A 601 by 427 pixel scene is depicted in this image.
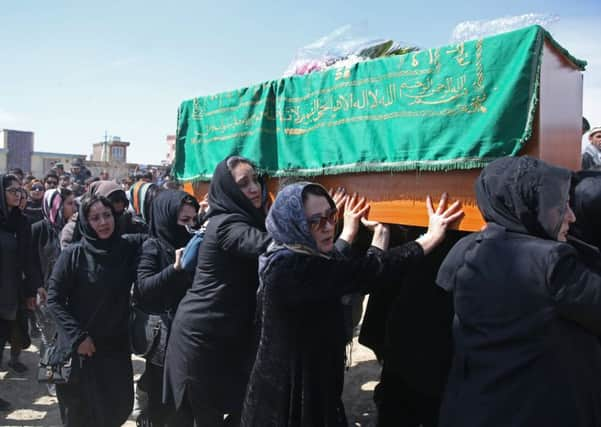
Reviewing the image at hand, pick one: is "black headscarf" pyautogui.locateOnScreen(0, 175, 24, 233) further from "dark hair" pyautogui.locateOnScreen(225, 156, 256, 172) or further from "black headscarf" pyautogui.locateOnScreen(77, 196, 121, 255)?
"dark hair" pyautogui.locateOnScreen(225, 156, 256, 172)

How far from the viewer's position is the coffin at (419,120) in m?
2.02

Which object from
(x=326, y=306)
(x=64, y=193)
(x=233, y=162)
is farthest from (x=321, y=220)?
(x=64, y=193)

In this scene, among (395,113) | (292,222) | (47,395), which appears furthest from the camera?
(47,395)

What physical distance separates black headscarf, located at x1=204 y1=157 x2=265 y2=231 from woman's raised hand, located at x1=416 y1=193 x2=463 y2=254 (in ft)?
2.83

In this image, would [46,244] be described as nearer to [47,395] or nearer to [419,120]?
[47,395]

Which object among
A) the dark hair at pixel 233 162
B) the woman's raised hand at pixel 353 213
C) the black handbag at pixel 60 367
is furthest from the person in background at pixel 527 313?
the black handbag at pixel 60 367

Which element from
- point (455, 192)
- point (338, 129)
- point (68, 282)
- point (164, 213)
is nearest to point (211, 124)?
point (164, 213)

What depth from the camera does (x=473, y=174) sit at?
85.1 inches

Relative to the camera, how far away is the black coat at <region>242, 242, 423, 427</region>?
185 cm

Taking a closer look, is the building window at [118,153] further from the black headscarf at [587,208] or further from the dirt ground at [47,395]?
the black headscarf at [587,208]

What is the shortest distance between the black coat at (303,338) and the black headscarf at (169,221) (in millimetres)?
1422

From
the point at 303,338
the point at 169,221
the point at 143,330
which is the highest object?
the point at 169,221

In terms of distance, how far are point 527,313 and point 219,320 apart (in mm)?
1554

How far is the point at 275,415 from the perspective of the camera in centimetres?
190
